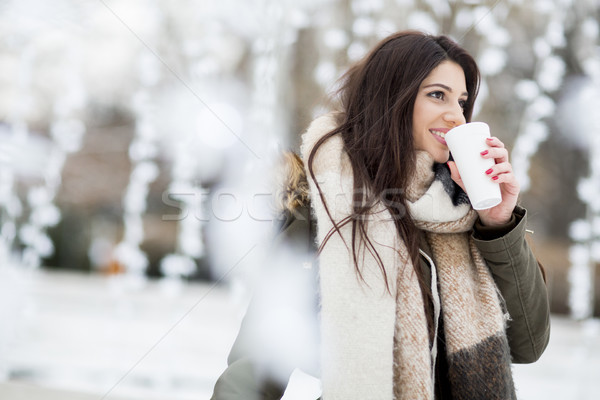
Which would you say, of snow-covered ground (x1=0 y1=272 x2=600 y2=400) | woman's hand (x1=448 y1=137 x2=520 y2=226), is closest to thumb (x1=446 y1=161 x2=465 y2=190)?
woman's hand (x1=448 y1=137 x2=520 y2=226)

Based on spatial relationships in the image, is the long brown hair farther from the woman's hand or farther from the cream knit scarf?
the woman's hand

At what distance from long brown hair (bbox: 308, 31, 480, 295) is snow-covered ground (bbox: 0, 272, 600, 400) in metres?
1.11

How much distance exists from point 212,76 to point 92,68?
2.48 metres

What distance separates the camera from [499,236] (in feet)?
4.29

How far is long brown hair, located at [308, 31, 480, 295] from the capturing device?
4.41 ft

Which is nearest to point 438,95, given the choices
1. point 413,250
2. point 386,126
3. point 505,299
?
point 386,126

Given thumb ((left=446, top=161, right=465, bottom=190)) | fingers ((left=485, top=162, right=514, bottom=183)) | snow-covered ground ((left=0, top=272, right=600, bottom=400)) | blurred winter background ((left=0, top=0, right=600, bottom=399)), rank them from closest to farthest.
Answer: fingers ((left=485, top=162, right=514, bottom=183)) → thumb ((left=446, top=161, right=465, bottom=190)) → snow-covered ground ((left=0, top=272, right=600, bottom=400)) → blurred winter background ((left=0, top=0, right=600, bottom=399))

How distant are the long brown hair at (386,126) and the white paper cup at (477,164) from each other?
18cm

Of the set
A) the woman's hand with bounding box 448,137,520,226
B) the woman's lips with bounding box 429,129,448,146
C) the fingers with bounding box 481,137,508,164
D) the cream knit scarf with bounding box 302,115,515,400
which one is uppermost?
the woman's lips with bounding box 429,129,448,146

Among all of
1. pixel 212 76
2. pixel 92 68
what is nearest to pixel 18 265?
pixel 92 68

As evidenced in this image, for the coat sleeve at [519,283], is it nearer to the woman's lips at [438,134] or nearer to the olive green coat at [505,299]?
the olive green coat at [505,299]

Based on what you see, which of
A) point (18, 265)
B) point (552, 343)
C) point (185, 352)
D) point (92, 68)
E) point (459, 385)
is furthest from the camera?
point (92, 68)

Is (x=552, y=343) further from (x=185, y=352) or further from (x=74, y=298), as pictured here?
(x=74, y=298)

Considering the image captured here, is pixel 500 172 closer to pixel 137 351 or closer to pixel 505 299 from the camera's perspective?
pixel 505 299
